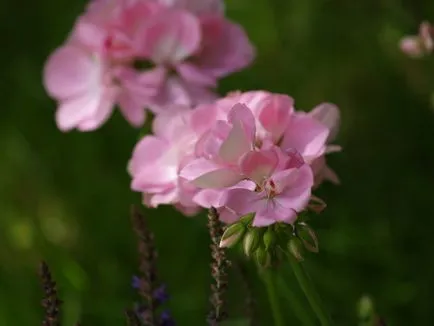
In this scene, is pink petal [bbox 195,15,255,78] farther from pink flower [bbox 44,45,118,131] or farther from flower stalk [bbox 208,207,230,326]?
flower stalk [bbox 208,207,230,326]

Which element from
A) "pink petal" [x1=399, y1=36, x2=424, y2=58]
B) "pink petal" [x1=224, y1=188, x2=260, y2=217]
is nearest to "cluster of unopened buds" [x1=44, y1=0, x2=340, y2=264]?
"pink petal" [x1=224, y1=188, x2=260, y2=217]

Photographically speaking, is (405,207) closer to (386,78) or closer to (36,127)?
(386,78)

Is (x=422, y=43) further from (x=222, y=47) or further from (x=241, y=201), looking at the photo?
(x=241, y=201)

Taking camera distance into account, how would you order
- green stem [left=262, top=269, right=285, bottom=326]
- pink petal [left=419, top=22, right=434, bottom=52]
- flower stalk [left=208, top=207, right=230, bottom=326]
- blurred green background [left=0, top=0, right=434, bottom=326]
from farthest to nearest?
blurred green background [left=0, top=0, right=434, bottom=326] < pink petal [left=419, top=22, right=434, bottom=52] < green stem [left=262, top=269, right=285, bottom=326] < flower stalk [left=208, top=207, right=230, bottom=326]

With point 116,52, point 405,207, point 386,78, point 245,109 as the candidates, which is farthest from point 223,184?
point 386,78

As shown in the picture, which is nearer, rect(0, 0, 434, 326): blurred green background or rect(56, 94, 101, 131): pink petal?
rect(56, 94, 101, 131): pink petal

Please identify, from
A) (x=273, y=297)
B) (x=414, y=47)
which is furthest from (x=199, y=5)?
(x=273, y=297)

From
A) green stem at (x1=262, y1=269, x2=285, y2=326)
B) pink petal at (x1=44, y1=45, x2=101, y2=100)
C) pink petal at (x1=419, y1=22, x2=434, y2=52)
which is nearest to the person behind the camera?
green stem at (x1=262, y1=269, x2=285, y2=326)

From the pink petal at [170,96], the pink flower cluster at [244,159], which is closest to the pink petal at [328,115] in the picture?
the pink flower cluster at [244,159]
